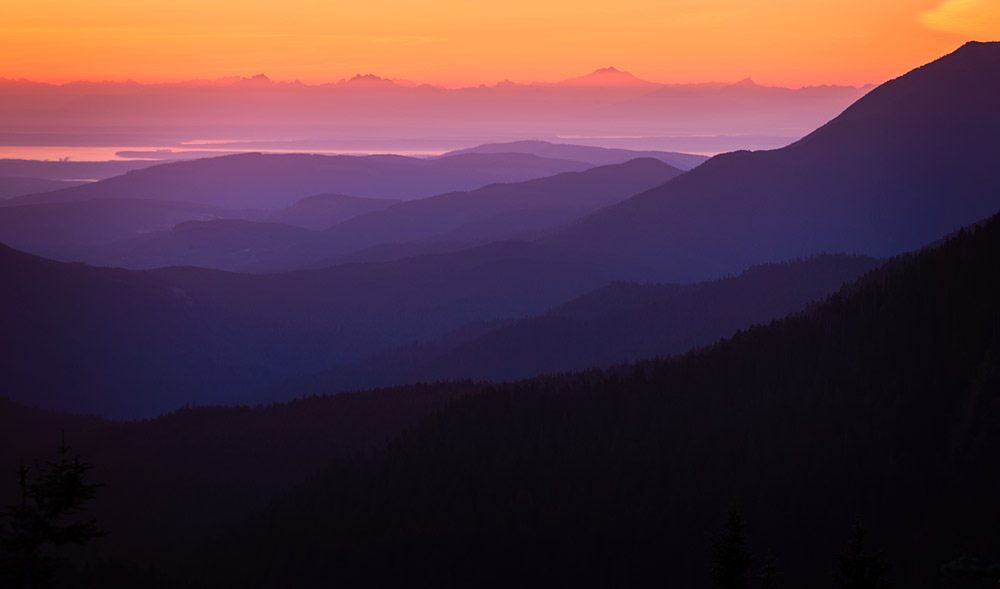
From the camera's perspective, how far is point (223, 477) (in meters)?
146

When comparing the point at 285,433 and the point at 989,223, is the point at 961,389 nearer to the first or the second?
the point at 989,223

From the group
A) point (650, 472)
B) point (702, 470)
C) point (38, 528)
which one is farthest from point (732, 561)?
point (702, 470)

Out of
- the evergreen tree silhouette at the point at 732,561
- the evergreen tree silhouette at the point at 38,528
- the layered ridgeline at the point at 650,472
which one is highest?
the evergreen tree silhouette at the point at 38,528

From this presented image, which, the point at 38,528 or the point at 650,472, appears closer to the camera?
the point at 38,528

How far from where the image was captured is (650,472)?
397ft

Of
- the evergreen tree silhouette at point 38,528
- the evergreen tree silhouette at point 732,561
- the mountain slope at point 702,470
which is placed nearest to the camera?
the evergreen tree silhouette at point 38,528

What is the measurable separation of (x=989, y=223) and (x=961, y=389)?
28.0 meters

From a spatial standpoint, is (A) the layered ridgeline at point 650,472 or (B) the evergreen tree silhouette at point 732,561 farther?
(A) the layered ridgeline at point 650,472

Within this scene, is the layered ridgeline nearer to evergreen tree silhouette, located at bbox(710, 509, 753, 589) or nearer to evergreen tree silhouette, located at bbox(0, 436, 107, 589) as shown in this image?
evergreen tree silhouette, located at bbox(710, 509, 753, 589)

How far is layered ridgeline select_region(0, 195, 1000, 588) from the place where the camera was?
108 metres

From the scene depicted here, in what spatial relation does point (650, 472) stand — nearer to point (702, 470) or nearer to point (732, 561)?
point (702, 470)

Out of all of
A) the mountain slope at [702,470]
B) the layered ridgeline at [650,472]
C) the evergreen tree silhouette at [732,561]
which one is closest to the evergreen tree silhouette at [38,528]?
the evergreen tree silhouette at [732,561]

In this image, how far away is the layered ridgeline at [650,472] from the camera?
108062mm

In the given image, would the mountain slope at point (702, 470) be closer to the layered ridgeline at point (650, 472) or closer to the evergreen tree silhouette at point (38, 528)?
the layered ridgeline at point (650, 472)
